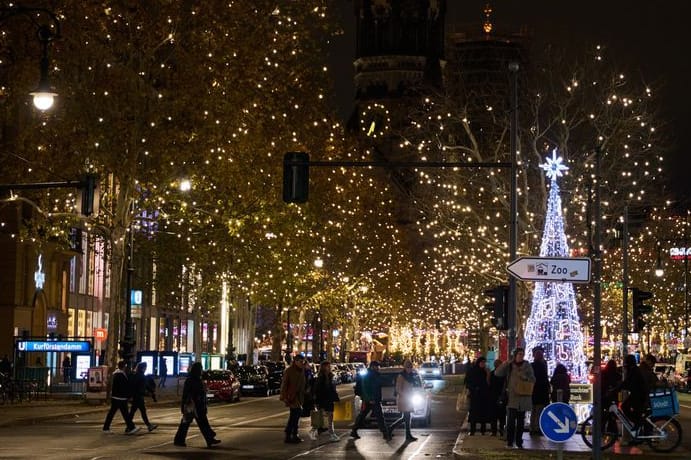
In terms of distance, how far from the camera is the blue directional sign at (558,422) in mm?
18391

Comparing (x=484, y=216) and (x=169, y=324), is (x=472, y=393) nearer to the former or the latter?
(x=484, y=216)

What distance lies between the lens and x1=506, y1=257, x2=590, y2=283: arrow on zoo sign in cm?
1939

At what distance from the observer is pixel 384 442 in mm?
28344

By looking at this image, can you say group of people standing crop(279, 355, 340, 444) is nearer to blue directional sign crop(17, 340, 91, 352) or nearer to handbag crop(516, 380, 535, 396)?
handbag crop(516, 380, 535, 396)

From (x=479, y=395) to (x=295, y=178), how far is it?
305 inches

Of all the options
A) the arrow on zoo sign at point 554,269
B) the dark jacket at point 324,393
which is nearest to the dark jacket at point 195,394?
the dark jacket at point 324,393

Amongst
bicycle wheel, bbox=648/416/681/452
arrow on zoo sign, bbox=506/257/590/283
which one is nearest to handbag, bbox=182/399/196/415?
arrow on zoo sign, bbox=506/257/590/283

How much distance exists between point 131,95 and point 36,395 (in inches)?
536

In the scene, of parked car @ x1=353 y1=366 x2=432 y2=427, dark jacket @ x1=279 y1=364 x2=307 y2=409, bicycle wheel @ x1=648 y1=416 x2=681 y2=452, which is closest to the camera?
bicycle wheel @ x1=648 y1=416 x2=681 y2=452

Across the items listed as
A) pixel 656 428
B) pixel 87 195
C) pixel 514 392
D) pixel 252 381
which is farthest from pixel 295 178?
pixel 252 381

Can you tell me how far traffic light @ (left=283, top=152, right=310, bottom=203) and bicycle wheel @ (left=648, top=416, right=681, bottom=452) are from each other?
26.4 feet

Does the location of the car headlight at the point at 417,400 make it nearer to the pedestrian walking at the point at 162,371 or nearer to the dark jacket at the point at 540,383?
the dark jacket at the point at 540,383

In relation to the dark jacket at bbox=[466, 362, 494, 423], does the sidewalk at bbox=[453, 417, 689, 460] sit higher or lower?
lower

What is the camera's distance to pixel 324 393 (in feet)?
96.8
